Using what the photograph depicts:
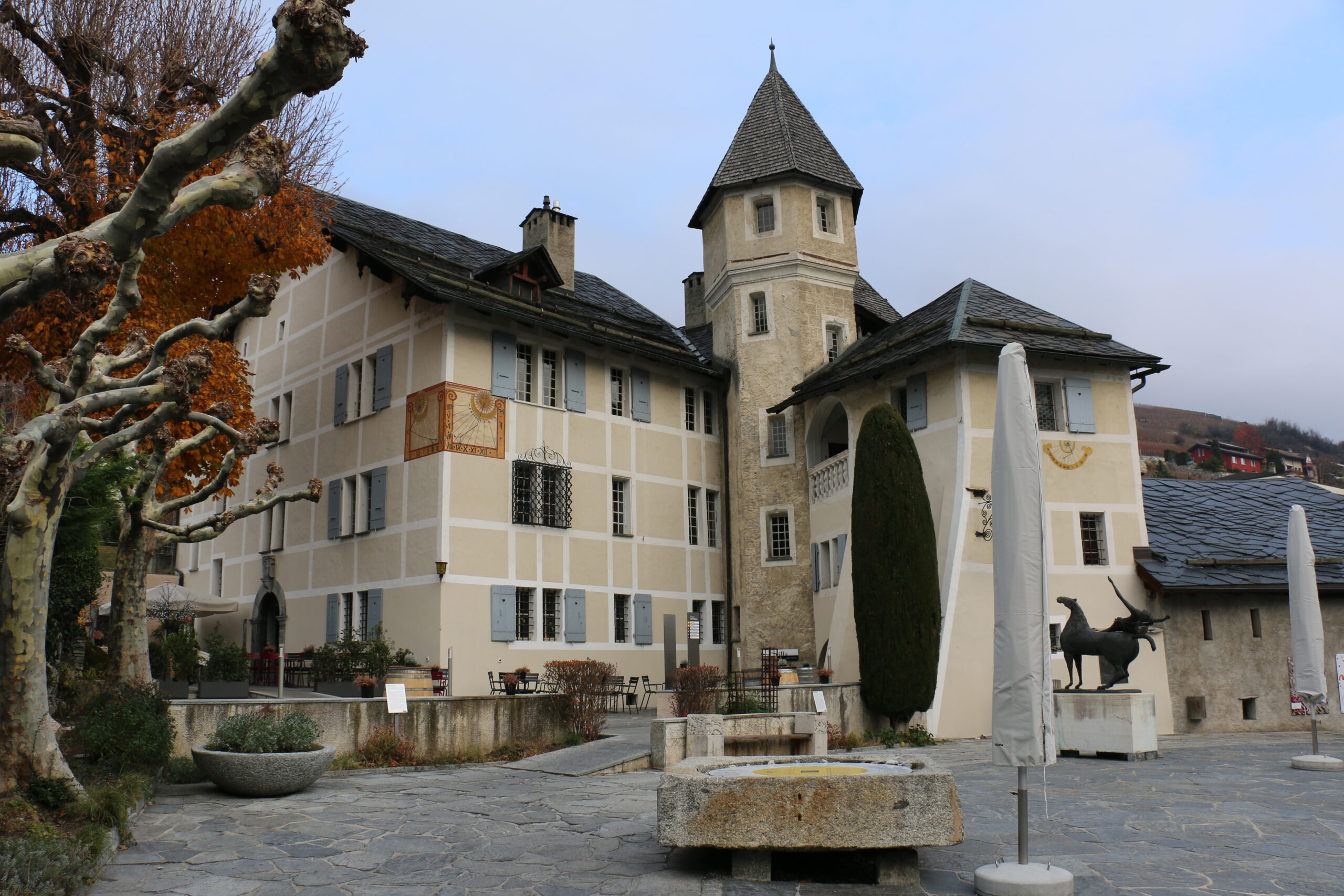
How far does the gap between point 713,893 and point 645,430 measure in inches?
780

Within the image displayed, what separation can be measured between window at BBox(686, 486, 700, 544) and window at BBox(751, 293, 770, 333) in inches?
181

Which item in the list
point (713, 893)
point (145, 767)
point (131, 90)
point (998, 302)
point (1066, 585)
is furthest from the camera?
point (998, 302)

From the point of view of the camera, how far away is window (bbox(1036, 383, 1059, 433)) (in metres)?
21.0

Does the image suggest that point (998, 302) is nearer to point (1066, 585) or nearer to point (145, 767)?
point (1066, 585)

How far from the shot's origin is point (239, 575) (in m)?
28.3

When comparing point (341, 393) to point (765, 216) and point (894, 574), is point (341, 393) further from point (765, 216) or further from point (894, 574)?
point (894, 574)

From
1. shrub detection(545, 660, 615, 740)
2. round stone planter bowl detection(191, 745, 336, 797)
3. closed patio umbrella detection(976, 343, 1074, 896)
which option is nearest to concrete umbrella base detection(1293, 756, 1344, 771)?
closed patio umbrella detection(976, 343, 1074, 896)

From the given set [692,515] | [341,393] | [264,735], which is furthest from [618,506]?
[264,735]

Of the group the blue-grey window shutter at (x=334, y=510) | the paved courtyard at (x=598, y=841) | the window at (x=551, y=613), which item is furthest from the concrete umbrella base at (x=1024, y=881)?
the blue-grey window shutter at (x=334, y=510)

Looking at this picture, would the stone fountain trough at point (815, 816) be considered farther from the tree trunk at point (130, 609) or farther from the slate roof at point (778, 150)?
the slate roof at point (778, 150)

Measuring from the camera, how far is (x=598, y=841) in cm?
831

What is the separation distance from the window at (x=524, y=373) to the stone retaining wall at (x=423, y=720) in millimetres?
9606

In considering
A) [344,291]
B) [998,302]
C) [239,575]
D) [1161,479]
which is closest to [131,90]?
[344,291]

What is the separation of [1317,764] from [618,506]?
1576 centimetres
